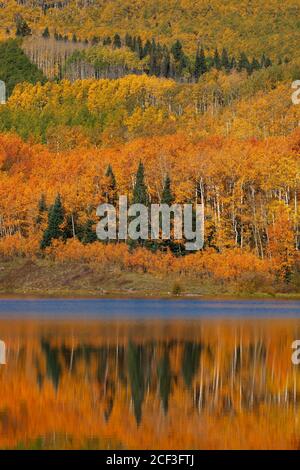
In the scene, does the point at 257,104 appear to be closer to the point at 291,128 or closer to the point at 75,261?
the point at 291,128

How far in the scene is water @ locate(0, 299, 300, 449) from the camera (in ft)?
81.1

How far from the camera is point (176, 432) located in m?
25.0

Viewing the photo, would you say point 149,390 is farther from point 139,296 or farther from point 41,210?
point 41,210

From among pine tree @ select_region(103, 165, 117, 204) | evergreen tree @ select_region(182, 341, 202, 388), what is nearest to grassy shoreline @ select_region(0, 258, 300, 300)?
pine tree @ select_region(103, 165, 117, 204)

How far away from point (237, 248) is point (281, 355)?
5914 centimetres

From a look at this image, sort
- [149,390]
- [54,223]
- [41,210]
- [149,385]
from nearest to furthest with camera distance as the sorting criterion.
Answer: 1. [149,390]
2. [149,385]
3. [54,223]
4. [41,210]

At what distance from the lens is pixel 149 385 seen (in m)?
31.8

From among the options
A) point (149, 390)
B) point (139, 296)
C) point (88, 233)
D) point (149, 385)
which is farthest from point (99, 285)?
point (149, 390)

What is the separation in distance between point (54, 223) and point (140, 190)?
9364 millimetres

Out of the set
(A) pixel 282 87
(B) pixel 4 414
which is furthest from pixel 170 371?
(A) pixel 282 87

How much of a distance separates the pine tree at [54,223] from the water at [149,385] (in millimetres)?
48475

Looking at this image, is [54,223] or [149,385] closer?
[149,385]

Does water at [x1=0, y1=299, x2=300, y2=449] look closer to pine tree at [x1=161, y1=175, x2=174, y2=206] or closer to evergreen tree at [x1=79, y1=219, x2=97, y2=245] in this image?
pine tree at [x1=161, y1=175, x2=174, y2=206]

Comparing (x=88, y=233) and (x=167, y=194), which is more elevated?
(x=167, y=194)
